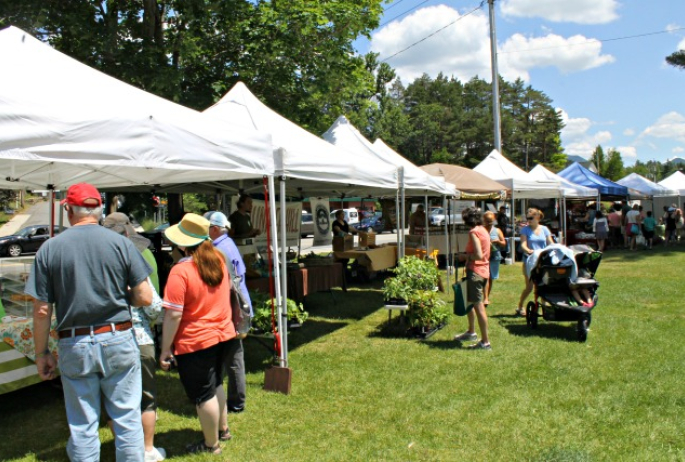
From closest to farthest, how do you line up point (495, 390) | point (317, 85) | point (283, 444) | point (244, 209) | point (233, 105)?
point (283, 444) → point (495, 390) → point (233, 105) → point (244, 209) → point (317, 85)

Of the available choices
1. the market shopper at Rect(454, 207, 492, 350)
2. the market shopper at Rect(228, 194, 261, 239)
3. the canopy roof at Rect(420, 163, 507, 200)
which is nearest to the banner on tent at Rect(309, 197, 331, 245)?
the canopy roof at Rect(420, 163, 507, 200)

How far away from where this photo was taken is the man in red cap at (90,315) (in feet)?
9.33

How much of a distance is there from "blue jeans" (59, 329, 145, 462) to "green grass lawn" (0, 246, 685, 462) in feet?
2.56

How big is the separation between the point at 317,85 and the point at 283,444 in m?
8.78

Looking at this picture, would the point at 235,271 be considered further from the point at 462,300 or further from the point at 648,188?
the point at 648,188

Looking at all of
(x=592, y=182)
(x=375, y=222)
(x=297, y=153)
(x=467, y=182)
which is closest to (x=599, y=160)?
(x=375, y=222)

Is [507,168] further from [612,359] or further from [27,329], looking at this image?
[27,329]

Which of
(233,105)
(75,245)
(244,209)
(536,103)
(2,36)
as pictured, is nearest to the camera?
(75,245)

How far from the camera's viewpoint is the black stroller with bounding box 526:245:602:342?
6734mm

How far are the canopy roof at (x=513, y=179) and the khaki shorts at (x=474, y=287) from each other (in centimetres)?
888

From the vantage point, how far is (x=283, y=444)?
3.93 metres

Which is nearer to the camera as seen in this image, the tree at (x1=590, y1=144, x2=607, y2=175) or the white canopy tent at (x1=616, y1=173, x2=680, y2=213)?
the white canopy tent at (x1=616, y1=173, x2=680, y2=213)

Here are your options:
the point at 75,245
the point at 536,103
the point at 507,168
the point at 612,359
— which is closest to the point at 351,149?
the point at 612,359

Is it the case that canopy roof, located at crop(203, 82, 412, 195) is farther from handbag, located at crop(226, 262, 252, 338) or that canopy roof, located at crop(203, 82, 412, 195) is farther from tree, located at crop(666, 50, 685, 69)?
tree, located at crop(666, 50, 685, 69)
